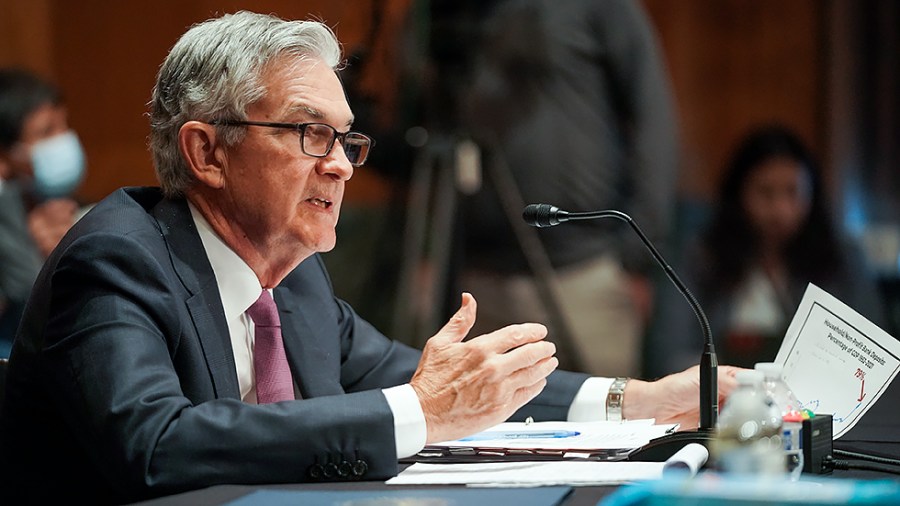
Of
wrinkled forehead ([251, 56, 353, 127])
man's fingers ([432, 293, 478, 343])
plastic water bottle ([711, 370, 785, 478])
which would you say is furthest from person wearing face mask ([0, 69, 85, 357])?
plastic water bottle ([711, 370, 785, 478])

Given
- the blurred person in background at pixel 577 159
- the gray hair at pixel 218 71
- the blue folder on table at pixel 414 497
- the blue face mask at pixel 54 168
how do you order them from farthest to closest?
the blue face mask at pixel 54 168
the blurred person in background at pixel 577 159
the gray hair at pixel 218 71
the blue folder on table at pixel 414 497

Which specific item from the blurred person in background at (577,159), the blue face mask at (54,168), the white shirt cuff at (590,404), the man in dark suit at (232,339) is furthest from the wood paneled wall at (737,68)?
the man in dark suit at (232,339)

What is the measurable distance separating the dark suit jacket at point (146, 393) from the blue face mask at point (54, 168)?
249 centimetres

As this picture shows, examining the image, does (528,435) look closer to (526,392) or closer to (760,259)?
(526,392)

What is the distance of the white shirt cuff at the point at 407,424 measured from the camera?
1.52 m

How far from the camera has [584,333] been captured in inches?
153

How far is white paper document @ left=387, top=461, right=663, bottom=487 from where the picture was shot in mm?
1387

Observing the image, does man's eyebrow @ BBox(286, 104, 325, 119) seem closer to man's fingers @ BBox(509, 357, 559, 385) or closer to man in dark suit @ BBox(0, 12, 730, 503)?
man in dark suit @ BBox(0, 12, 730, 503)

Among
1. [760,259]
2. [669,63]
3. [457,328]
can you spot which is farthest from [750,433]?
[669,63]

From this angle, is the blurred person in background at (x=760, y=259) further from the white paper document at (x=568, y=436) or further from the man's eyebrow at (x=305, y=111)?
the man's eyebrow at (x=305, y=111)

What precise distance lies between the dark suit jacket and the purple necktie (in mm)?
29

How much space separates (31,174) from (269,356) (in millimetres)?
2675

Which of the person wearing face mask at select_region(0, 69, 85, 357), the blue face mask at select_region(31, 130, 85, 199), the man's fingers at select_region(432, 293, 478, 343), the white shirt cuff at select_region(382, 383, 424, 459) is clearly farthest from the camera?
the blue face mask at select_region(31, 130, 85, 199)

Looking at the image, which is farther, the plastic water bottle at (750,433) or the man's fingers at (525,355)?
the man's fingers at (525,355)
